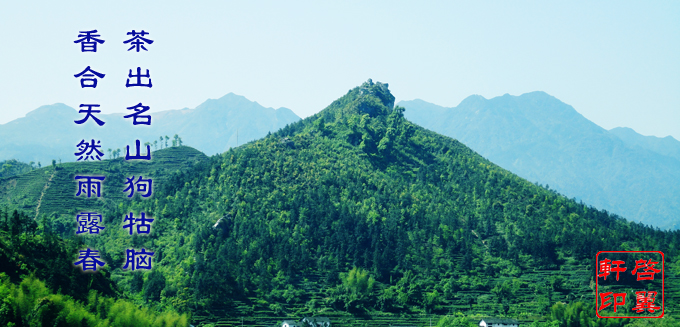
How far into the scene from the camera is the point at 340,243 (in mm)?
109125

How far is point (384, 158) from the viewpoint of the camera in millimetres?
143875

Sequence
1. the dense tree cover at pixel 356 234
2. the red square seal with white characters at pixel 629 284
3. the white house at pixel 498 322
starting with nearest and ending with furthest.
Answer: the white house at pixel 498 322 < the red square seal with white characters at pixel 629 284 < the dense tree cover at pixel 356 234

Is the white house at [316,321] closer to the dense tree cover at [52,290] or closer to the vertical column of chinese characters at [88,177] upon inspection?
the dense tree cover at [52,290]

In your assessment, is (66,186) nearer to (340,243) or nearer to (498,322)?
(340,243)

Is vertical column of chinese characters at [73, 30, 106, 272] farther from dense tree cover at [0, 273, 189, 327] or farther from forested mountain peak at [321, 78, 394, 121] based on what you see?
forested mountain peak at [321, 78, 394, 121]

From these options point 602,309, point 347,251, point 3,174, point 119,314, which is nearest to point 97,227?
point 119,314

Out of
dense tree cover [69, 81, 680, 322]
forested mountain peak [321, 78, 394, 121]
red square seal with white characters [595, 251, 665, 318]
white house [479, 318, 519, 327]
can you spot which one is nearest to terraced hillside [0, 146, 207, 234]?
dense tree cover [69, 81, 680, 322]

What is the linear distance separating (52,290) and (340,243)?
54.9 m

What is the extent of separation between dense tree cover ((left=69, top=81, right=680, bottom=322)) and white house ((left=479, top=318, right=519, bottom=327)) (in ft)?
22.5

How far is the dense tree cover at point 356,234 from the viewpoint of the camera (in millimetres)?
97875

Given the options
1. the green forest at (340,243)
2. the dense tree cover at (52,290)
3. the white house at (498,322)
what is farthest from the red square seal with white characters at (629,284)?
the dense tree cover at (52,290)

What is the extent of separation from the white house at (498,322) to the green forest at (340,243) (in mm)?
2607

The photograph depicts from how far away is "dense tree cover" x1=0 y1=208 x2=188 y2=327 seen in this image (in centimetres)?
5300

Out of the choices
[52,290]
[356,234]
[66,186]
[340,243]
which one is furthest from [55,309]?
[66,186]
